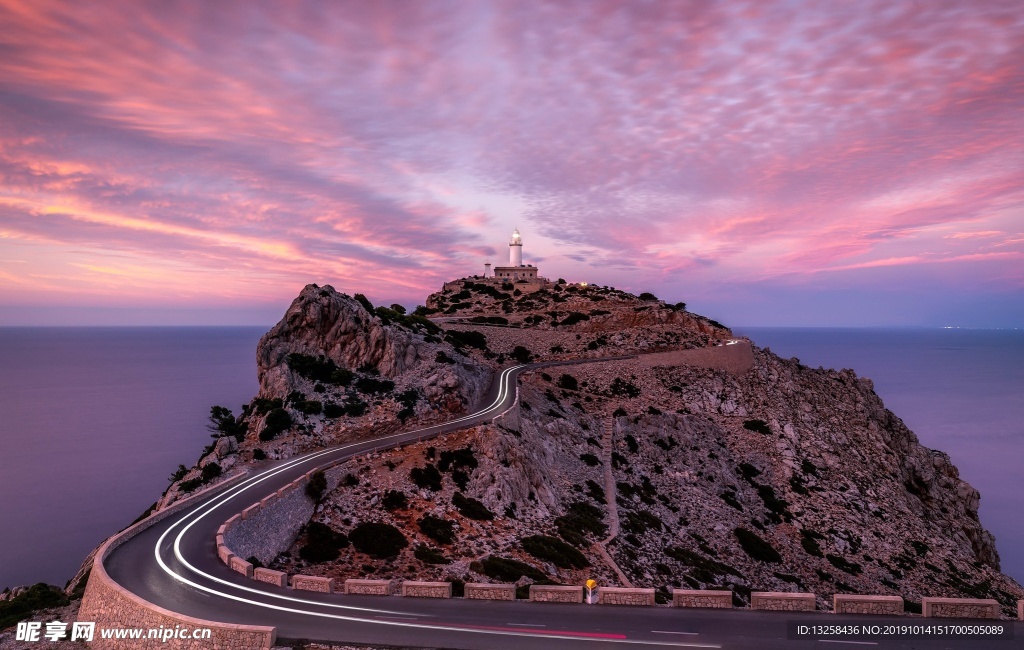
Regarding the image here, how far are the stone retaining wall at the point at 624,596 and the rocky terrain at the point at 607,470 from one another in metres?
6.60

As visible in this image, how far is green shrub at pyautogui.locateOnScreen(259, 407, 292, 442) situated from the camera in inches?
1491

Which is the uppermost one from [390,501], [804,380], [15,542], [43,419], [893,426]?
[804,380]

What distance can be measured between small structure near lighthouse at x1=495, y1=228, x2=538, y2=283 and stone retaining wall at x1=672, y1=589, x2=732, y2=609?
10849cm

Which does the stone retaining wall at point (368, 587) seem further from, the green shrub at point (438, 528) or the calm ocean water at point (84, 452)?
the calm ocean water at point (84, 452)

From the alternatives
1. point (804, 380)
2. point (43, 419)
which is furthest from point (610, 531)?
point (43, 419)

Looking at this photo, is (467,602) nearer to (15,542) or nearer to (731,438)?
(731,438)

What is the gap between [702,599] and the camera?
19.0 metres

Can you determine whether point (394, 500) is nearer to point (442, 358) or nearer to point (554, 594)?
point (554, 594)

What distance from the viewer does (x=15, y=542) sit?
63.6m

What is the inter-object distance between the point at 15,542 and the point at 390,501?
64620 mm

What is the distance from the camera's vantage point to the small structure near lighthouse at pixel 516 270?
128250 millimetres

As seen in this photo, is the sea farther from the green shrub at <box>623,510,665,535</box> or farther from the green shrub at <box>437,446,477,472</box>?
the green shrub at <box>623,510,665,535</box>

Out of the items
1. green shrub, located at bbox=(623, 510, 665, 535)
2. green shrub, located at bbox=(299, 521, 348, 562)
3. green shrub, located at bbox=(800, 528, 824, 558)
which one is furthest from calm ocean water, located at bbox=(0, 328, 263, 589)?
green shrub, located at bbox=(800, 528, 824, 558)

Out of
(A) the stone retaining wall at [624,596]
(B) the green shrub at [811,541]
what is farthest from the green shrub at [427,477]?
(B) the green shrub at [811,541]
